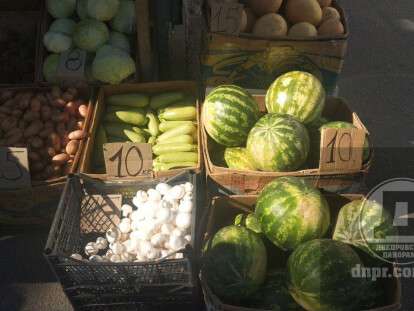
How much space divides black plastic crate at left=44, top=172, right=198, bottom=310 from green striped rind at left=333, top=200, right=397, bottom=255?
63 cm

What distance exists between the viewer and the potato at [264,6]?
8.96 ft

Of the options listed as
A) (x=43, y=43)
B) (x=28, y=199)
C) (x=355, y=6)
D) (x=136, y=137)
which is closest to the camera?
(x=28, y=199)

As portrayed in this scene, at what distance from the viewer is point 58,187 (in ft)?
7.66

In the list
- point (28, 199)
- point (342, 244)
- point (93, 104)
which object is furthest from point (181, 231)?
point (93, 104)

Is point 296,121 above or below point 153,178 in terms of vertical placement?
above

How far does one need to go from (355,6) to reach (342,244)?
4426 mm

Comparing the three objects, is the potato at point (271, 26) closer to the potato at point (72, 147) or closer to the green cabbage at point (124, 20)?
the green cabbage at point (124, 20)

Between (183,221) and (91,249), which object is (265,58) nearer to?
(183,221)

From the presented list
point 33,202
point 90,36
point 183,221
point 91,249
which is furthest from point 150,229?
point 90,36

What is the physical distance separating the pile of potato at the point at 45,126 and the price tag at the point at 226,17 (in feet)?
3.33

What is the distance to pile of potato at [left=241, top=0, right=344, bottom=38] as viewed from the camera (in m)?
2.64

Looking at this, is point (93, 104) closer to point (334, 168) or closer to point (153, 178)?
point (153, 178)

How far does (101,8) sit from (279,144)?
1.99 m

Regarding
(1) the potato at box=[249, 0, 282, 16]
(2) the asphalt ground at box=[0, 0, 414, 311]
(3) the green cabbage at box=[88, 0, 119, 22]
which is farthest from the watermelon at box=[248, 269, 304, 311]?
(3) the green cabbage at box=[88, 0, 119, 22]
